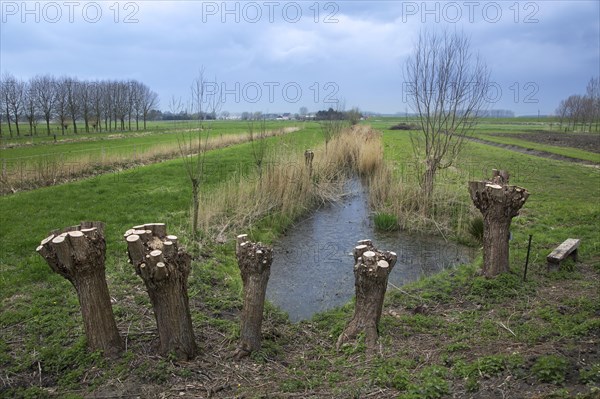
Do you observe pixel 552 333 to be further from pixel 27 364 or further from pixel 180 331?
pixel 27 364

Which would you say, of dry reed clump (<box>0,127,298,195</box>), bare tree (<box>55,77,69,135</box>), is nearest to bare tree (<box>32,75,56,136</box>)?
bare tree (<box>55,77,69,135</box>)

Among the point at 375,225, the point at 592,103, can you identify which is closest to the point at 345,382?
the point at 375,225

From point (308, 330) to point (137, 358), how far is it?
194cm

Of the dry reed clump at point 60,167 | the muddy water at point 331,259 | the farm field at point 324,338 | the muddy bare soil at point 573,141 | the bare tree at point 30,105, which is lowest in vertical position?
the muddy water at point 331,259

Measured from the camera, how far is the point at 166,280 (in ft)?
12.5

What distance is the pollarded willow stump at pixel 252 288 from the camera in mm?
4141

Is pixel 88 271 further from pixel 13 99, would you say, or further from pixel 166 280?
pixel 13 99

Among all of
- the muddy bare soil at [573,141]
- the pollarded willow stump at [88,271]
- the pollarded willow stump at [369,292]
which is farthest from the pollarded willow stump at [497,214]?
the muddy bare soil at [573,141]

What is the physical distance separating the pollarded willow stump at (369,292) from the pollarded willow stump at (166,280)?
1.59 meters

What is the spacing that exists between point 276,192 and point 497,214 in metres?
6.19

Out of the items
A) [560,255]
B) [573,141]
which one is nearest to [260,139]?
[560,255]

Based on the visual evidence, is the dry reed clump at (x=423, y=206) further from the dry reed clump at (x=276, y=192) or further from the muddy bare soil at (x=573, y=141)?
the muddy bare soil at (x=573, y=141)

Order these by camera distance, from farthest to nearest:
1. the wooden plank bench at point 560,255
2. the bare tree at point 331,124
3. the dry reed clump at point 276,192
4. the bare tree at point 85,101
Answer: the bare tree at point 85,101 < the bare tree at point 331,124 < the dry reed clump at point 276,192 < the wooden plank bench at point 560,255

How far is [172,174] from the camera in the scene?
16.5m
